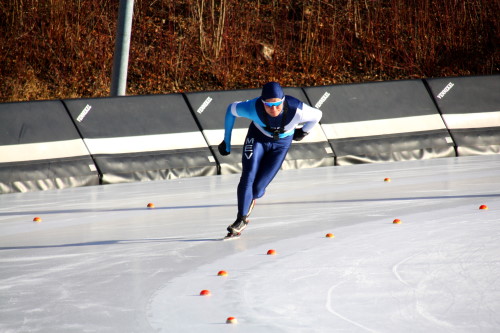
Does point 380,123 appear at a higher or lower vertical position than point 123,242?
lower

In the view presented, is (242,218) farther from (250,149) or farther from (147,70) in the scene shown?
(147,70)

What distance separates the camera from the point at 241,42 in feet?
65.5

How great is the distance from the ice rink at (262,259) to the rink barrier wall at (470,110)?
262 centimetres

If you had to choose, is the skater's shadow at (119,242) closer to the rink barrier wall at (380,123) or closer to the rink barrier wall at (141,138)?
the rink barrier wall at (141,138)

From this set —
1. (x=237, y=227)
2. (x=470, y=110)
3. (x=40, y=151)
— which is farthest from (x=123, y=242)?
(x=470, y=110)

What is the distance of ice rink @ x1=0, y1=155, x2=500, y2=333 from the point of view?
14.8 feet

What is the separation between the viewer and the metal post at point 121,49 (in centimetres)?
1323

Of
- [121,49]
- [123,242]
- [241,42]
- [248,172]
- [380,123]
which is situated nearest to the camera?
[123,242]

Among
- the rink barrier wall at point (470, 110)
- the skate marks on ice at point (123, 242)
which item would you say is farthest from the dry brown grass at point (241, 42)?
the skate marks on ice at point (123, 242)

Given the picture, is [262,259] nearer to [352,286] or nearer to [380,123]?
[352,286]

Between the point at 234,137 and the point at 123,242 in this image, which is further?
the point at 234,137

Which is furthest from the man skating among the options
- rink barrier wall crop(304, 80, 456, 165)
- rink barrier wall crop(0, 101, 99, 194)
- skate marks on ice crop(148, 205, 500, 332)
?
rink barrier wall crop(304, 80, 456, 165)

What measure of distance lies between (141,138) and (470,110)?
5246 millimetres

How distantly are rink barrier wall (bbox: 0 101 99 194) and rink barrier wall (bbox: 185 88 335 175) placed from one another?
5.86ft
